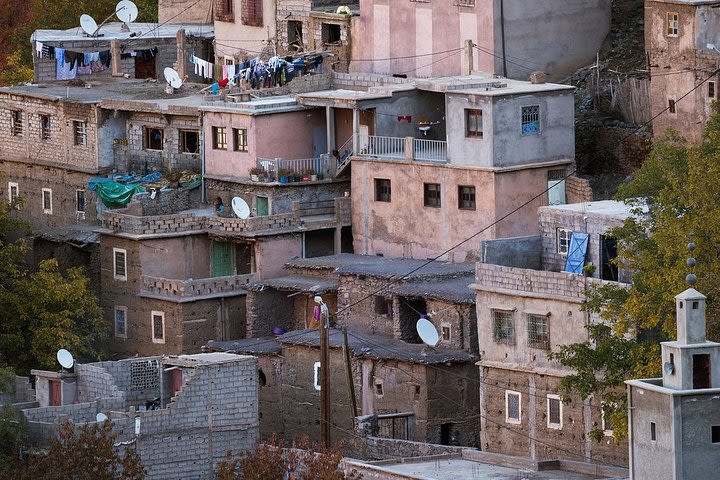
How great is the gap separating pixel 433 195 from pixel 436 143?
151cm

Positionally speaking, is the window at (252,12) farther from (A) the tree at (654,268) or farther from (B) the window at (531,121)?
(A) the tree at (654,268)

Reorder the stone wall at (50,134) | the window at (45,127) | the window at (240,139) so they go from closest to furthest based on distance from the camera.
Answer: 1. the window at (240,139)
2. the stone wall at (50,134)
3. the window at (45,127)

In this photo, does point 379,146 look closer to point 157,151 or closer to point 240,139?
point 240,139

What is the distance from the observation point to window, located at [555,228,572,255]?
265ft

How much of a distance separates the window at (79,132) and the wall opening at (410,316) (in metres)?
16.0

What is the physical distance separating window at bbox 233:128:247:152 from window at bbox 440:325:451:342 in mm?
11054

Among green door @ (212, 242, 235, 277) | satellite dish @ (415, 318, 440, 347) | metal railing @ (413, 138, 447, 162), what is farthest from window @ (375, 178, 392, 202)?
satellite dish @ (415, 318, 440, 347)

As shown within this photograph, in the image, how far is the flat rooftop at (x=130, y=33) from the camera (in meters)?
103

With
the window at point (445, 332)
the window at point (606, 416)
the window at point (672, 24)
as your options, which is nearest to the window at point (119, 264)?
the window at point (445, 332)

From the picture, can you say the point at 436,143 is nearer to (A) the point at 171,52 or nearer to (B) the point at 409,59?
(B) the point at 409,59

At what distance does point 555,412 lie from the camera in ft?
258

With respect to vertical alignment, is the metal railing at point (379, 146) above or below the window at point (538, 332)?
above

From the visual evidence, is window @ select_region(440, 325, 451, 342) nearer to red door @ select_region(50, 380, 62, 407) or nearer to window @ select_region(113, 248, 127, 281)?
red door @ select_region(50, 380, 62, 407)

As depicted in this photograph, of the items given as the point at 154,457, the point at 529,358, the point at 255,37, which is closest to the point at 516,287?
the point at 529,358
